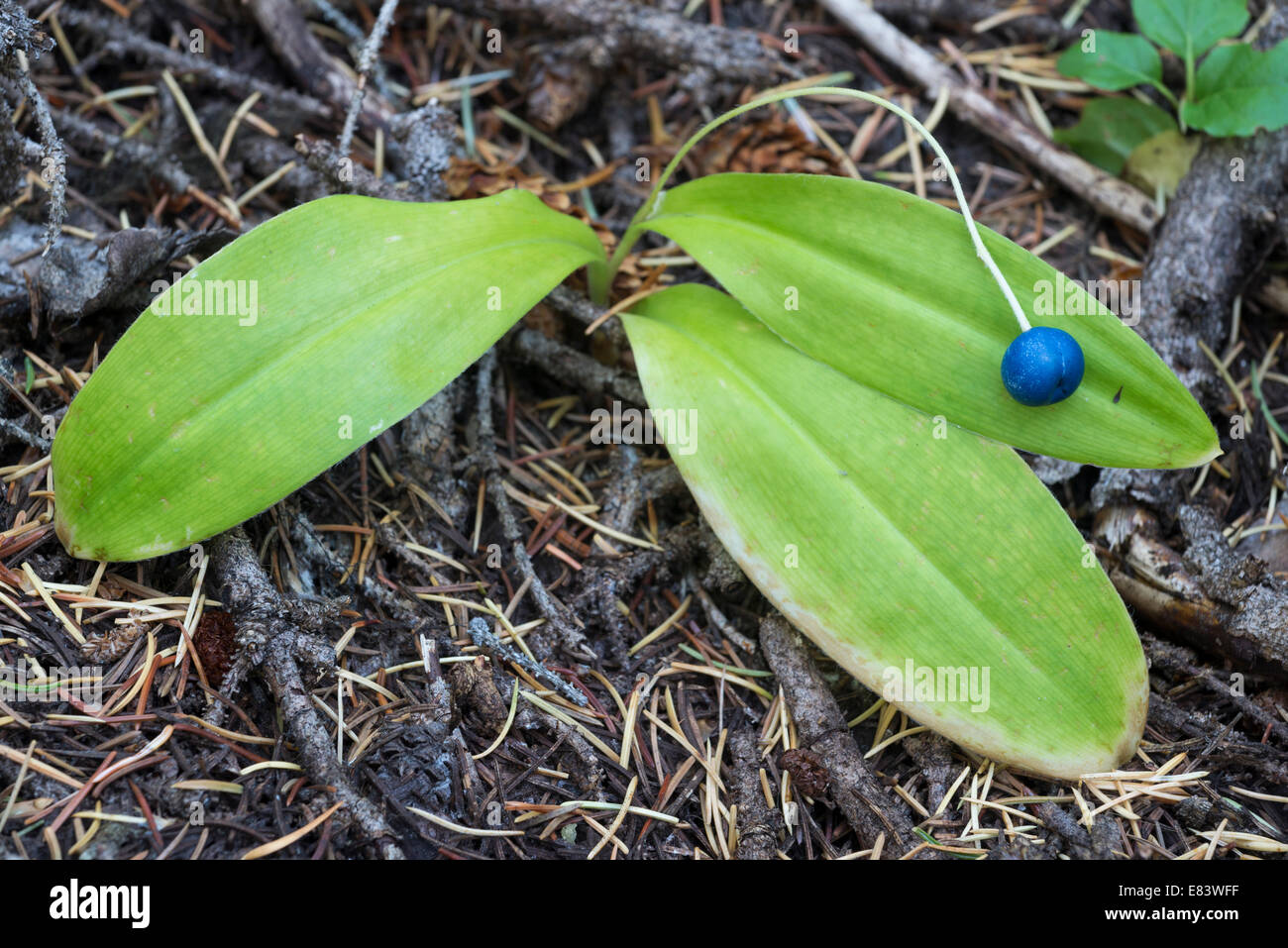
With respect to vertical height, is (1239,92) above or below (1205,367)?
above

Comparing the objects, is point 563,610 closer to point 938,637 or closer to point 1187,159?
point 938,637

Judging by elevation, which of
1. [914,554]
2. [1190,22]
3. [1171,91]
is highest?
[1190,22]

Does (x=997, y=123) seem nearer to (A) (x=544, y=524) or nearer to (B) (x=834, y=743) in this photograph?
(A) (x=544, y=524)

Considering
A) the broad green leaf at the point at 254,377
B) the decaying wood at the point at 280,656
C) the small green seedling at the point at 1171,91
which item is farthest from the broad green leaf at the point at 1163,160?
the decaying wood at the point at 280,656

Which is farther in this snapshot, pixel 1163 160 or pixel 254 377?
pixel 1163 160

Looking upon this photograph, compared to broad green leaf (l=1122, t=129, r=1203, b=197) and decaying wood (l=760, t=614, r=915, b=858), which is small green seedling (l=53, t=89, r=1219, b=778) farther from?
broad green leaf (l=1122, t=129, r=1203, b=197)

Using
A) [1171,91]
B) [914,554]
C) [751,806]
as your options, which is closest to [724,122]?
[914,554]

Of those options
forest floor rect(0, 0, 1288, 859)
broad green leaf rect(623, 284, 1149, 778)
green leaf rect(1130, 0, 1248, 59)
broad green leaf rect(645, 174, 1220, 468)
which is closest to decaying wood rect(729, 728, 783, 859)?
forest floor rect(0, 0, 1288, 859)

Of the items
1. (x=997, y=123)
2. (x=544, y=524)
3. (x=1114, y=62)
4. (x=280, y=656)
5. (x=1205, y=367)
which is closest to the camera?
(x=280, y=656)
